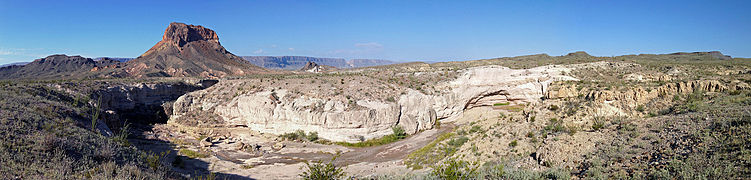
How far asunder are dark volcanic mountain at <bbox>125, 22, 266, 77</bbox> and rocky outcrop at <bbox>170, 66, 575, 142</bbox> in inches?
1822

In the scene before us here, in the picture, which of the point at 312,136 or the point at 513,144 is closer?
the point at 513,144

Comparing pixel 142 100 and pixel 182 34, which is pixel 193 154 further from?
pixel 182 34

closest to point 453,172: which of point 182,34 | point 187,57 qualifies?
point 187,57

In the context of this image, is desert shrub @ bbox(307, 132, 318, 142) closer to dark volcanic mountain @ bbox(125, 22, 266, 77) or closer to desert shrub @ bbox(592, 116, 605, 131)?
desert shrub @ bbox(592, 116, 605, 131)

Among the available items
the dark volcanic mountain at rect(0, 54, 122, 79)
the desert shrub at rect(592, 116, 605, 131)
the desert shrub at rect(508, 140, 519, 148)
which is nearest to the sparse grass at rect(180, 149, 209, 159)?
the desert shrub at rect(508, 140, 519, 148)

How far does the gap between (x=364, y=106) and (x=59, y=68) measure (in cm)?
8780

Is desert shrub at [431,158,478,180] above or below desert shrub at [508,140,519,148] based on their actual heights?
above

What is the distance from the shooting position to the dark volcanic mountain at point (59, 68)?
6600 cm

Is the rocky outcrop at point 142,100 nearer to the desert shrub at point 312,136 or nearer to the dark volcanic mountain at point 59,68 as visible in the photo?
the desert shrub at point 312,136

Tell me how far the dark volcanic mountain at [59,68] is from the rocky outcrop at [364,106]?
2187 inches

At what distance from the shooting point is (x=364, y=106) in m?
25.0

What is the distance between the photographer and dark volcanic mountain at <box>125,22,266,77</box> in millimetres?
70500

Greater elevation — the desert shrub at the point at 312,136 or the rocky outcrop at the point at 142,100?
the rocky outcrop at the point at 142,100

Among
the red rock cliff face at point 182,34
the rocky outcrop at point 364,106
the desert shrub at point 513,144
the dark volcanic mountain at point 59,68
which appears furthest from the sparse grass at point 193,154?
the red rock cliff face at point 182,34
